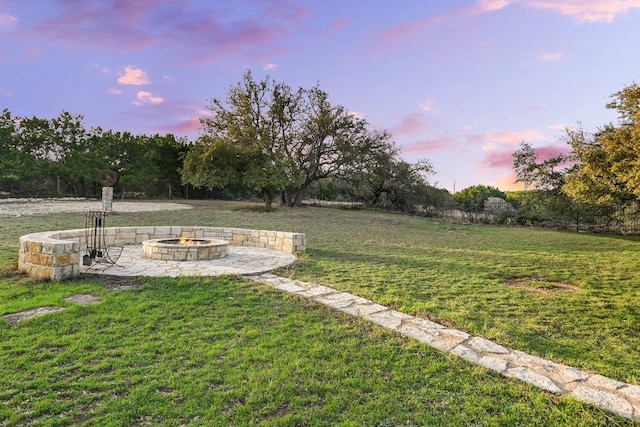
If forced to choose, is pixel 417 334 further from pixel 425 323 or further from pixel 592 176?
pixel 592 176

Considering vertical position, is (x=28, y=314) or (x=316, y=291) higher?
(x=316, y=291)

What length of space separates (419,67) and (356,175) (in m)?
12.3

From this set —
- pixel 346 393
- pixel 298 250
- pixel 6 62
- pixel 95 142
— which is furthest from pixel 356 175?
pixel 346 393

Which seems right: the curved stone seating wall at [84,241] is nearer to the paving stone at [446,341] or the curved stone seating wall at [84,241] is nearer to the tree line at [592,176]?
the paving stone at [446,341]

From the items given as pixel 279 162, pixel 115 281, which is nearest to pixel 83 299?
pixel 115 281

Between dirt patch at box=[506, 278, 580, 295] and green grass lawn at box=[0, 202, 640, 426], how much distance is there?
9cm

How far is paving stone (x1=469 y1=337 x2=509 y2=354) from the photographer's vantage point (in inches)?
125

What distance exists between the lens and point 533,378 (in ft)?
8.84

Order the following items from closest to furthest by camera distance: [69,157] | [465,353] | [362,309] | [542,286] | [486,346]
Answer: [465,353], [486,346], [362,309], [542,286], [69,157]

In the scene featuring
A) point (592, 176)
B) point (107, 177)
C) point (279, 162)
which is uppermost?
point (279, 162)

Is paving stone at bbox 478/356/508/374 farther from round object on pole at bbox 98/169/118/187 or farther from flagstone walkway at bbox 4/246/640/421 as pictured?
round object on pole at bbox 98/169/118/187

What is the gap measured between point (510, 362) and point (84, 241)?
8.18m

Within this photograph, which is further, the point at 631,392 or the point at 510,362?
the point at 510,362

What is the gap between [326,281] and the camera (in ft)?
18.2
